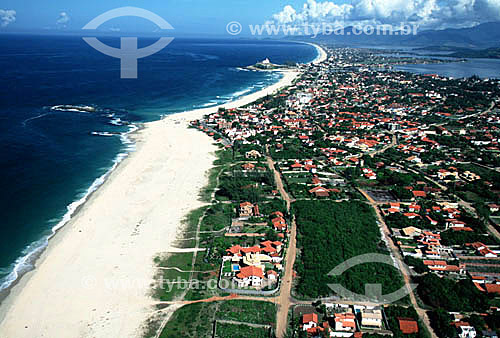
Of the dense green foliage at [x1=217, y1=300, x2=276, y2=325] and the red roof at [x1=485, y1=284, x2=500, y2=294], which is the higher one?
the red roof at [x1=485, y1=284, x2=500, y2=294]

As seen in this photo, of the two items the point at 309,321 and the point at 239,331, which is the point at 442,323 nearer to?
the point at 309,321

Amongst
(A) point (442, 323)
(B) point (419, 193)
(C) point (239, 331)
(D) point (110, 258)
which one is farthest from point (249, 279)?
(B) point (419, 193)

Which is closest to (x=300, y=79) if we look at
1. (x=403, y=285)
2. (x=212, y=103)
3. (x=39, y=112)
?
(x=212, y=103)

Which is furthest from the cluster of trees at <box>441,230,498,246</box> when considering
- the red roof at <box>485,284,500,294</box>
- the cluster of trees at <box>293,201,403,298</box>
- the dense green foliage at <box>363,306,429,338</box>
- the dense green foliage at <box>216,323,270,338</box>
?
the dense green foliage at <box>216,323,270,338</box>

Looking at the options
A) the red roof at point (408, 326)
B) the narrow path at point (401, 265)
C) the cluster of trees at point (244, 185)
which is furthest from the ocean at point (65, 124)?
the narrow path at point (401, 265)

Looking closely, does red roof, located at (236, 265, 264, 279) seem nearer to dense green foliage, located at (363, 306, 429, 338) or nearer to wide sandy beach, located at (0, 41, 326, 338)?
wide sandy beach, located at (0, 41, 326, 338)

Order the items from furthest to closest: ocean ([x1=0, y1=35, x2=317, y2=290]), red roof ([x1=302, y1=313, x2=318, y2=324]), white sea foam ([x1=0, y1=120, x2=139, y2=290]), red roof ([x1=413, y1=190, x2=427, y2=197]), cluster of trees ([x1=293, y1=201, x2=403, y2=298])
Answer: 1. red roof ([x1=413, y1=190, x2=427, y2=197])
2. ocean ([x1=0, y1=35, x2=317, y2=290])
3. white sea foam ([x1=0, y1=120, x2=139, y2=290])
4. cluster of trees ([x1=293, y1=201, x2=403, y2=298])
5. red roof ([x1=302, y1=313, x2=318, y2=324])
